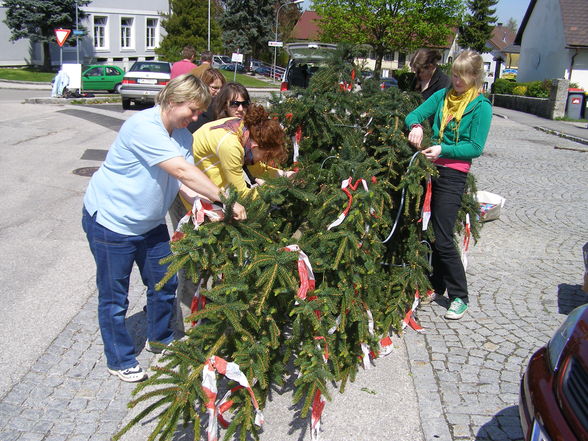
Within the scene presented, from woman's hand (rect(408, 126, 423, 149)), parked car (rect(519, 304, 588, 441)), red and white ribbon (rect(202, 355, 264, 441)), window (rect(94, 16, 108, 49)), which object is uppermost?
window (rect(94, 16, 108, 49))

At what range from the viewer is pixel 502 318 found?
484 cm

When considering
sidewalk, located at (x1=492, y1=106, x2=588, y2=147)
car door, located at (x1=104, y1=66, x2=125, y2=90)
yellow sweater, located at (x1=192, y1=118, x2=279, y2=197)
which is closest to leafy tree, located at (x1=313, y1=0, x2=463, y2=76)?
sidewalk, located at (x1=492, y1=106, x2=588, y2=147)

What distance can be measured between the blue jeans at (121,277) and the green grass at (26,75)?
32941 mm

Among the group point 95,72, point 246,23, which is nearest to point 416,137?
point 95,72

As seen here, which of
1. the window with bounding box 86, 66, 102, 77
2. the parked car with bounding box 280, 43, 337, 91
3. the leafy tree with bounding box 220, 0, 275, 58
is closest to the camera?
the parked car with bounding box 280, 43, 337, 91

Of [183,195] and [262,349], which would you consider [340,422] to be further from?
[183,195]

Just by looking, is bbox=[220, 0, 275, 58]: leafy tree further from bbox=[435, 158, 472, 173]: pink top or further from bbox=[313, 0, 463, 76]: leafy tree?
bbox=[435, 158, 472, 173]: pink top

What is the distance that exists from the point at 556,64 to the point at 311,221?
3391 centimetres

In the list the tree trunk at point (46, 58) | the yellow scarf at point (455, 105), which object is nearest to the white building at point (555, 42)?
the yellow scarf at point (455, 105)

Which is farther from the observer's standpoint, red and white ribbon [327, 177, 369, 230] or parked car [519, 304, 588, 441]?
red and white ribbon [327, 177, 369, 230]

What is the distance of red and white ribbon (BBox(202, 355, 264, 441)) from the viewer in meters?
2.95

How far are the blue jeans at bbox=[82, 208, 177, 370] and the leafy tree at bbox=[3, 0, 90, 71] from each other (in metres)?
36.7

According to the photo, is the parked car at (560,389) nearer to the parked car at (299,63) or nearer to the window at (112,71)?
the parked car at (299,63)

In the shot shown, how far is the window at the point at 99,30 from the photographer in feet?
138
